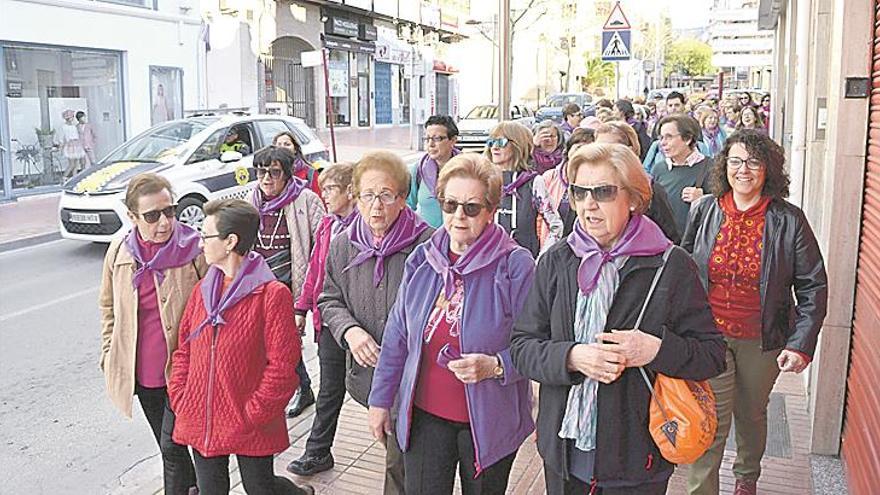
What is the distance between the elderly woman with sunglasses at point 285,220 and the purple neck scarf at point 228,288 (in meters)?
1.76

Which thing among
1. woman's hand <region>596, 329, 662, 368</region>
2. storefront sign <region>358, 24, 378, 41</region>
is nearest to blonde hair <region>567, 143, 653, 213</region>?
woman's hand <region>596, 329, 662, 368</region>

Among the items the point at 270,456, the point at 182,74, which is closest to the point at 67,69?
the point at 182,74

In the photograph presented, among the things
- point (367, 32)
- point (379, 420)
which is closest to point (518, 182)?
point (379, 420)

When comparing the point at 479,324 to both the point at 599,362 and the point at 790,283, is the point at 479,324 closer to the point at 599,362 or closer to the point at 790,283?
the point at 599,362

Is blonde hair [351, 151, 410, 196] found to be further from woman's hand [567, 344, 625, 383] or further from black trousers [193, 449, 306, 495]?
woman's hand [567, 344, 625, 383]

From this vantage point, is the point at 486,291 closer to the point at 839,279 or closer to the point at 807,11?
the point at 839,279

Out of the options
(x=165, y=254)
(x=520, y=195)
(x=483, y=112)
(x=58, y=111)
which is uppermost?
(x=483, y=112)

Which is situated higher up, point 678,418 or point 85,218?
point 678,418

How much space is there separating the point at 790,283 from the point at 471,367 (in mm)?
1758

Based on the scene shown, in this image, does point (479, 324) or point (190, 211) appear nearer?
point (479, 324)

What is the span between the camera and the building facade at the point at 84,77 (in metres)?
18.1

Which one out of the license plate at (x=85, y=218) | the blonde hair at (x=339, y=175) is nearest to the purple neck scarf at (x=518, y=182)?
the blonde hair at (x=339, y=175)

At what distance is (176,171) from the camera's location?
1211 centimetres

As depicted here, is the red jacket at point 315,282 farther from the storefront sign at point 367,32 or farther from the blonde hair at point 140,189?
the storefront sign at point 367,32
